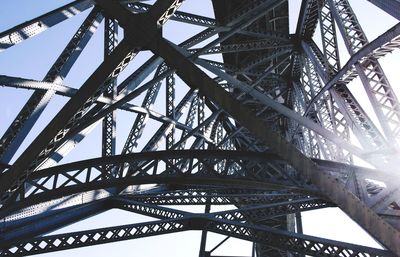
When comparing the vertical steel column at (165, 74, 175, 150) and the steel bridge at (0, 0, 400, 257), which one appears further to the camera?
the vertical steel column at (165, 74, 175, 150)

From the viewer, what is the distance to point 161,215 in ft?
39.0

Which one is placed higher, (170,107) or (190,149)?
(170,107)

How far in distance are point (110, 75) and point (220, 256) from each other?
1157cm

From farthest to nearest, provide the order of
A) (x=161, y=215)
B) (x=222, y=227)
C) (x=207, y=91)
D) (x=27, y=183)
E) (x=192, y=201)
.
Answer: (x=192, y=201), (x=161, y=215), (x=222, y=227), (x=27, y=183), (x=207, y=91)

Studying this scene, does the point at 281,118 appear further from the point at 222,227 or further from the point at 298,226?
the point at 222,227

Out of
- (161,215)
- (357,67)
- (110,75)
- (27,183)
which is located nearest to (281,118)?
(161,215)

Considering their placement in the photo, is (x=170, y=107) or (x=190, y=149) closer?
(x=190, y=149)

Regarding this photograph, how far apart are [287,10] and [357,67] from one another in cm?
697

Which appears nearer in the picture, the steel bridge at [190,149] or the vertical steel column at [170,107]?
the steel bridge at [190,149]

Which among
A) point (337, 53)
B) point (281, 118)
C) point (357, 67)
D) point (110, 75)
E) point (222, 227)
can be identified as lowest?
point (222, 227)

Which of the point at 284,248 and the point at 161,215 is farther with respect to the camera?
the point at 161,215

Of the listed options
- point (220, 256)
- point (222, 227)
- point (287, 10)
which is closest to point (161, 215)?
point (222, 227)

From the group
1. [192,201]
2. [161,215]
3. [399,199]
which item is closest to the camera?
[399,199]

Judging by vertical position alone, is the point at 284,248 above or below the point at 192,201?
below
